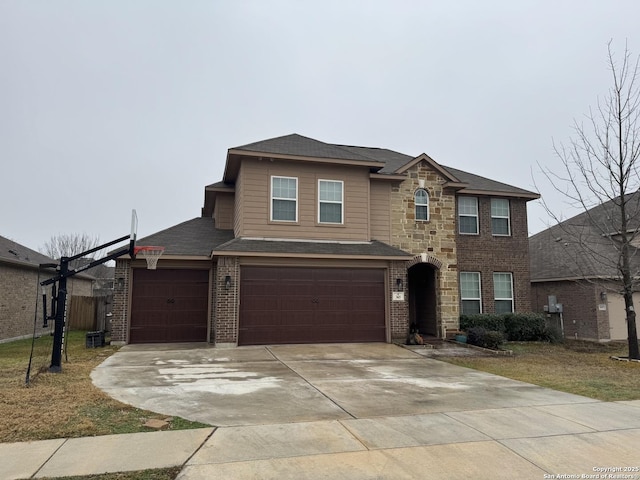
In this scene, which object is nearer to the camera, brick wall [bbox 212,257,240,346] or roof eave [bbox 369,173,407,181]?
brick wall [bbox 212,257,240,346]

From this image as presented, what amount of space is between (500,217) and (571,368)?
825cm

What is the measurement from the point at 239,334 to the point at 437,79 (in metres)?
17.4

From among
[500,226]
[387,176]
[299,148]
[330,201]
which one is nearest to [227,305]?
[330,201]

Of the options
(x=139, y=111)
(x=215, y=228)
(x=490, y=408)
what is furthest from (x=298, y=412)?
(x=139, y=111)

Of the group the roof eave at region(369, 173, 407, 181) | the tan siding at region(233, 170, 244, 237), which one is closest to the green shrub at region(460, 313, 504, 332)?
the roof eave at region(369, 173, 407, 181)

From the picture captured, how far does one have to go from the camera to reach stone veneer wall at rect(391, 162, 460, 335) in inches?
629

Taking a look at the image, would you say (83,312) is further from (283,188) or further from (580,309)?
(580,309)

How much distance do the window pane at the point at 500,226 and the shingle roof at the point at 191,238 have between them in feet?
34.9

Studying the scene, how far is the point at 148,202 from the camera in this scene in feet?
165

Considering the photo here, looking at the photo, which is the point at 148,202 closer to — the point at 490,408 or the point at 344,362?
the point at 344,362

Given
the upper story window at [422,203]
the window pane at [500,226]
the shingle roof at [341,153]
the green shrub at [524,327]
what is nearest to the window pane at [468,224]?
the window pane at [500,226]

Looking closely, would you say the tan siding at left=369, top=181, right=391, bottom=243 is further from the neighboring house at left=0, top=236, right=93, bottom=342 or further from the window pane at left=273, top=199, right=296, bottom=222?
the neighboring house at left=0, top=236, right=93, bottom=342

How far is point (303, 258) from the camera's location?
13.6 metres

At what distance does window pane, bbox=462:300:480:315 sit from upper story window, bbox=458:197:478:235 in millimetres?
2771
